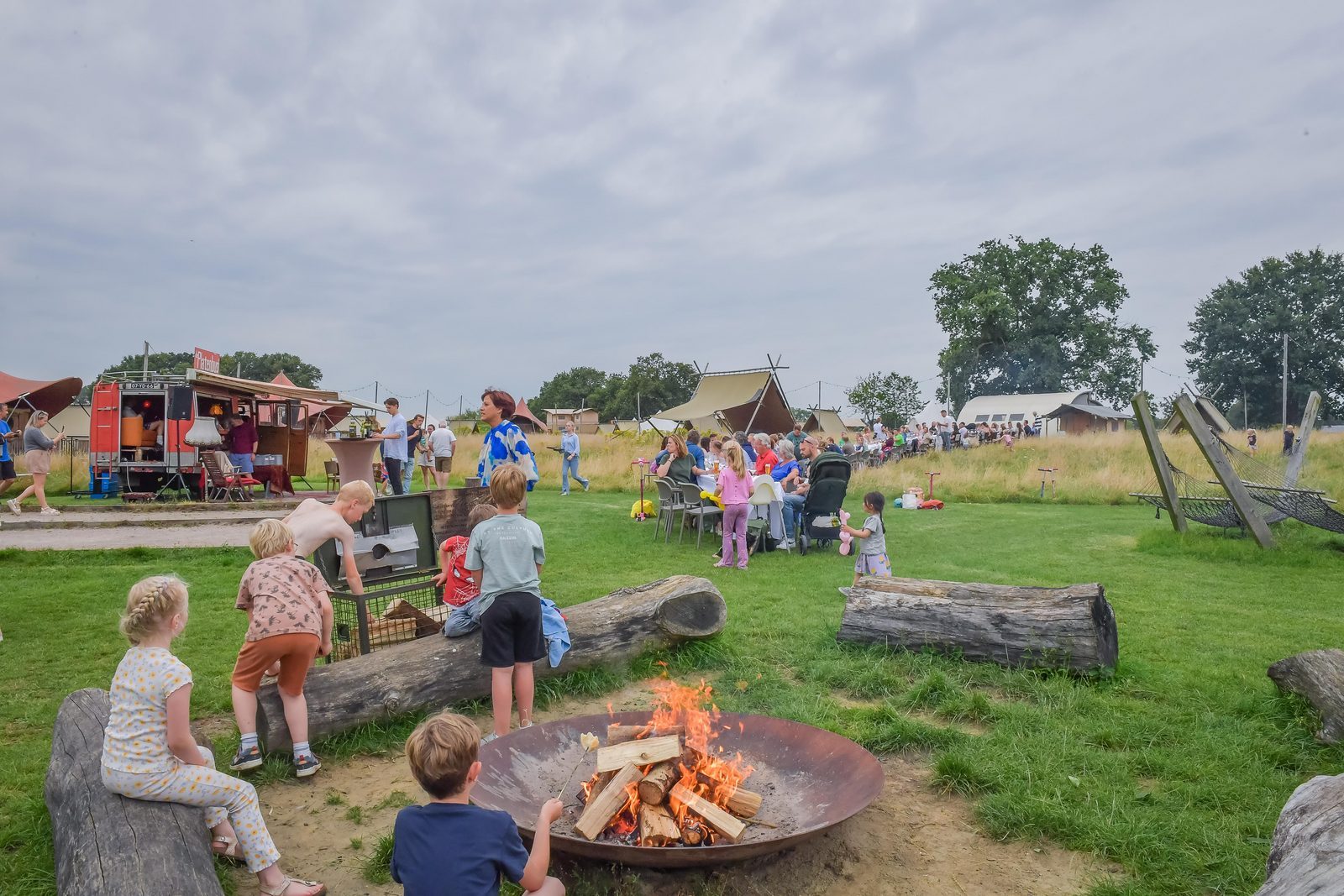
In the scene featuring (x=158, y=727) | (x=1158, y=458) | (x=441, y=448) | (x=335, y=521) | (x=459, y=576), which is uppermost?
(x=441, y=448)

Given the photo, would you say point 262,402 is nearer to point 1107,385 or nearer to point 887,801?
point 887,801

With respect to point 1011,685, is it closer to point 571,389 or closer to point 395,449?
point 395,449

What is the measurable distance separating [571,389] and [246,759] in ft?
269

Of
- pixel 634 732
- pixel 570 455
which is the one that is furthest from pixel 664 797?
pixel 570 455

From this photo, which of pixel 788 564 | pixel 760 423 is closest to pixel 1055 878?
pixel 788 564

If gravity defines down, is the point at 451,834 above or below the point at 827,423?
below

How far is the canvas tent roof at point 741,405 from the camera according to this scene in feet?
84.8

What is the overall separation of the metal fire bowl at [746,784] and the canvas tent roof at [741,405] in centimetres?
2147

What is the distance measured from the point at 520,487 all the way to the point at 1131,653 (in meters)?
4.64

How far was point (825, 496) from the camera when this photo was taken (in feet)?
34.9

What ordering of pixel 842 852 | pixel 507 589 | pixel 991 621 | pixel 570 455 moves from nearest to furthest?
pixel 842 852, pixel 507 589, pixel 991 621, pixel 570 455

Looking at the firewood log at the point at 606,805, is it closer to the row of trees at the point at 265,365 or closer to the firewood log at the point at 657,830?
the firewood log at the point at 657,830

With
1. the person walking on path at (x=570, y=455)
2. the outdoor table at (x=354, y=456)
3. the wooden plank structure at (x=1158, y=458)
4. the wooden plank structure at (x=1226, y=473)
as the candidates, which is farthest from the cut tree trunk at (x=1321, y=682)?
the person walking on path at (x=570, y=455)

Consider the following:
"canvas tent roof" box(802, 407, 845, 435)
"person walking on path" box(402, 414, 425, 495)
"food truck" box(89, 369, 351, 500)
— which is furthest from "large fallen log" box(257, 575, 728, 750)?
"canvas tent roof" box(802, 407, 845, 435)
